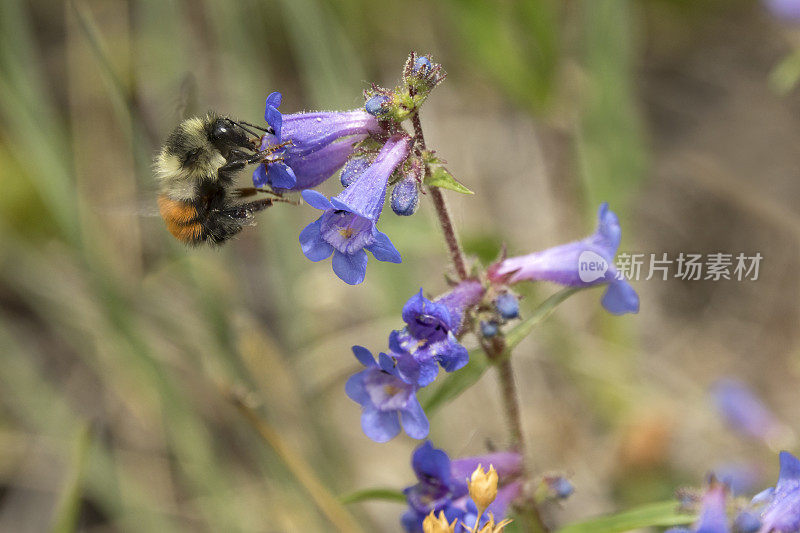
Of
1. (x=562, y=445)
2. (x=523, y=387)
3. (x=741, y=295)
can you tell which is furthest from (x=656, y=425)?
(x=741, y=295)

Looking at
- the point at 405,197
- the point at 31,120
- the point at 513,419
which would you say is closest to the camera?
the point at 405,197

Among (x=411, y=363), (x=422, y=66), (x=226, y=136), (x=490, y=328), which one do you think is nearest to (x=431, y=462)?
(x=411, y=363)

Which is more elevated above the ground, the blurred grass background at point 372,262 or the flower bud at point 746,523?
the blurred grass background at point 372,262

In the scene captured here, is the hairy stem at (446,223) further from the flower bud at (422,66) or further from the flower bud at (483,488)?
the flower bud at (483,488)

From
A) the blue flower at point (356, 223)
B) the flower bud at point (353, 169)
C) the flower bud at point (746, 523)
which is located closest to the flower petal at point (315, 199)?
the blue flower at point (356, 223)

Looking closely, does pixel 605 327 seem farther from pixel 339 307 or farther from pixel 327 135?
pixel 327 135

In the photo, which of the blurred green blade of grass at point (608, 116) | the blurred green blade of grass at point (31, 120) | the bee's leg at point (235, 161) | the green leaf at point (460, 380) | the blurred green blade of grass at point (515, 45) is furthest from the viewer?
the blurred green blade of grass at point (515, 45)

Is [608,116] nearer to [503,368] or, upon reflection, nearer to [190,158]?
[503,368]
